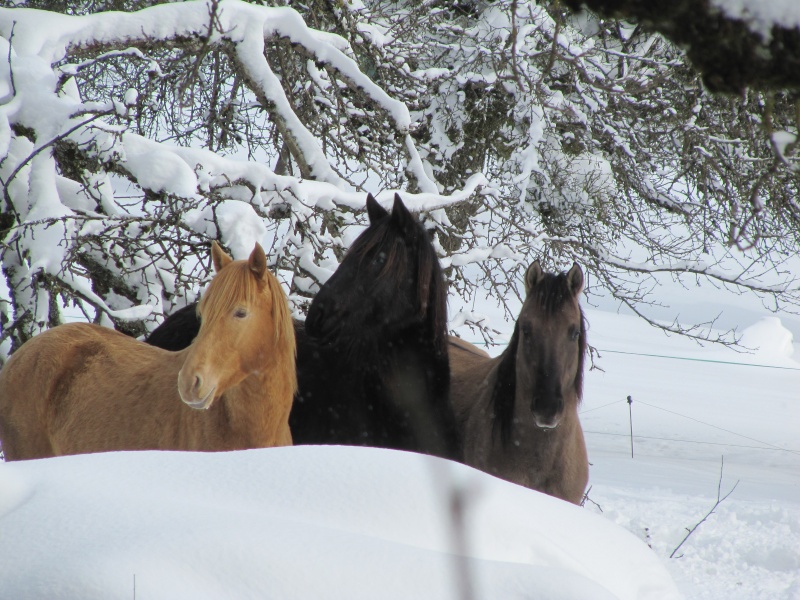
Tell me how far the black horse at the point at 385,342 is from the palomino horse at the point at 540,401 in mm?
374

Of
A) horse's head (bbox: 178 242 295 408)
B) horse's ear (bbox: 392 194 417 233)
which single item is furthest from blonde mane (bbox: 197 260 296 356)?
horse's ear (bbox: 392 194 417 233)

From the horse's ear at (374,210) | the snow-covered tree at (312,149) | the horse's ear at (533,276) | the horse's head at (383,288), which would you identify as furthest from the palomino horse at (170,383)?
the horse's ear at (533,276)

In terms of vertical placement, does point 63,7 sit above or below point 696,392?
above

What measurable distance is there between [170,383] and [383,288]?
1.08 m

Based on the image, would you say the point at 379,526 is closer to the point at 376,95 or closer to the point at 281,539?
the point at 281,539

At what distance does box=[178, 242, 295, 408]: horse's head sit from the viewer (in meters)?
→ 2.91

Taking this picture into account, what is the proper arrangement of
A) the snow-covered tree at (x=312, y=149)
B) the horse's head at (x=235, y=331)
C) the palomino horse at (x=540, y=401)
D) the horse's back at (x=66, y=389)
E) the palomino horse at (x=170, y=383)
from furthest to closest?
the snow-covered tree at (x=312, y=149) → the palomino horse at (x=540, y=401) → the horse's back at (x=66, y=389) → the palomino horse at (x=170, y=383) → the horse's head at (x=235, y=331)

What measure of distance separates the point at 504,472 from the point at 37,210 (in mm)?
2993

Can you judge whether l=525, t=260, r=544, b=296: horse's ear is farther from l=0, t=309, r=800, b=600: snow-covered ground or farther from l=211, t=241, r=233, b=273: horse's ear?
l=0, t=309, r=800, b=600: snow-covered ground

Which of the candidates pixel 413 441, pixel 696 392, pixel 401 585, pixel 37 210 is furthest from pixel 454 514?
pixel 696 392

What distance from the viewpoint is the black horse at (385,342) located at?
12.0ft

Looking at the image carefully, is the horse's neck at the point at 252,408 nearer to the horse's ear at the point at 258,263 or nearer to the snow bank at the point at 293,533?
the horse's ear at the point at 258,263

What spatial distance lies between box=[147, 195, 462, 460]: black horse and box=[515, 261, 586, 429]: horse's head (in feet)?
1.41

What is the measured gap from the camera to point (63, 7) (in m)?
8.46
